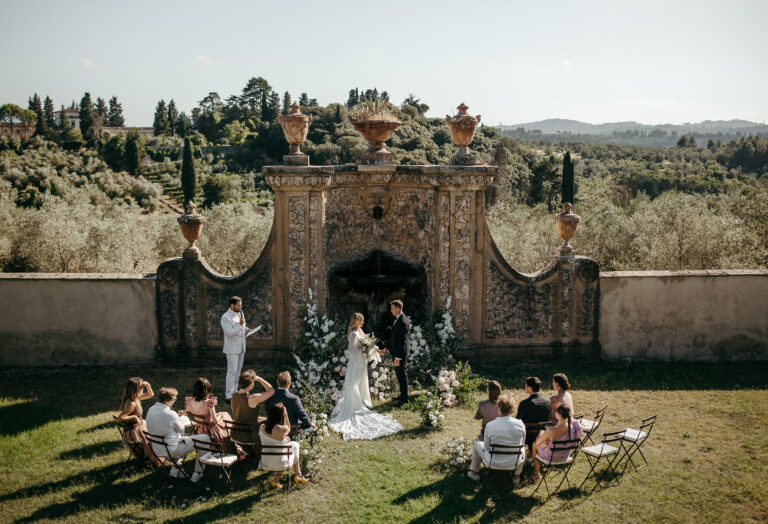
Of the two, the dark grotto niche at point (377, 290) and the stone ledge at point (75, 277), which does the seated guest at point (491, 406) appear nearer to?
the dark grotto niche at point (377, 290)

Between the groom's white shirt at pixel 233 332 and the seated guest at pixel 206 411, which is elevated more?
the groom's white shirt at pixel 233 332

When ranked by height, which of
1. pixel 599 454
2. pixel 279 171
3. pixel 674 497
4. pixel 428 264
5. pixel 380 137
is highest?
pixel 380 137

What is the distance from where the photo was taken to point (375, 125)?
12.3 meters

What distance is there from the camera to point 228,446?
8.20 metres

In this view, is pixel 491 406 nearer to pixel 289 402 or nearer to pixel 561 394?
pixel 561 394

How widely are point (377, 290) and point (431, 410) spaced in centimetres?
327

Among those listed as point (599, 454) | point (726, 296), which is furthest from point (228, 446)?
point (726, 296)

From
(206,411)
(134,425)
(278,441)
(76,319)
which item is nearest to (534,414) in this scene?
(278,441)

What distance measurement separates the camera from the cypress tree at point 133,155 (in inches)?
2800

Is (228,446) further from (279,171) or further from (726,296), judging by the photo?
(726,296)

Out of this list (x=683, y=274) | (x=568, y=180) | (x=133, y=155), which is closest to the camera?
(x=683, y=274)

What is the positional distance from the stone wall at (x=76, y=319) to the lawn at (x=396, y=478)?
1.37 metres

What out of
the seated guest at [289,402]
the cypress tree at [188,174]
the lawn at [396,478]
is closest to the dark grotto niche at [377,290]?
the lawn at [396,478]

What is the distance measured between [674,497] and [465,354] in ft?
18.1
